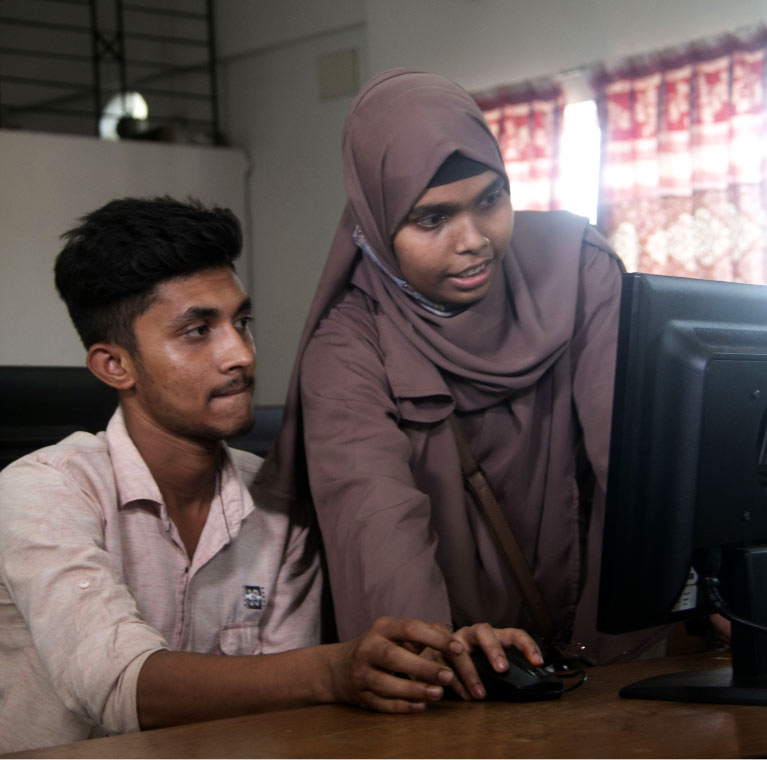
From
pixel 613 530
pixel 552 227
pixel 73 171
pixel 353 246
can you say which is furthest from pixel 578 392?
pixel 73 171

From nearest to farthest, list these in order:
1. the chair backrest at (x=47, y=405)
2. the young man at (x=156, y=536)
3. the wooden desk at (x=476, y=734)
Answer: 1. the wooden desk at (x=476, y=734)
2. the young man at (x=156, y=536)
3. the chair backrest at (x=47, y=405)

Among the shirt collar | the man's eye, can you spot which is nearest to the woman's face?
the man's eye

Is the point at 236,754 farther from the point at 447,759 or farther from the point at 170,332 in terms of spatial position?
the point at 170,332

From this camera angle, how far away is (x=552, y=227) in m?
1.65

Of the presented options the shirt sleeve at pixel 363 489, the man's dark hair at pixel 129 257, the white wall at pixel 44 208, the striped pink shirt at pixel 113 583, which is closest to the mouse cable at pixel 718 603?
the shirt sleeve at pixel 363 489

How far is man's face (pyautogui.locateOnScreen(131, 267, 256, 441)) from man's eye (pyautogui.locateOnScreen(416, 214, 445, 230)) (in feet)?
0.89

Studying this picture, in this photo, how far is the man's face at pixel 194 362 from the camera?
1.51 m

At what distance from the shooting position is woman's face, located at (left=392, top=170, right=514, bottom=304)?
1.50m

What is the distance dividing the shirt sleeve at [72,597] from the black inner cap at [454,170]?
61 centimetres

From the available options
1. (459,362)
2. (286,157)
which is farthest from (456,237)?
(286,157)

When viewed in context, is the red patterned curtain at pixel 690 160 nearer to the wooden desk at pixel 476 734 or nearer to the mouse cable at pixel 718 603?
the mouse cable at pixel 718 603

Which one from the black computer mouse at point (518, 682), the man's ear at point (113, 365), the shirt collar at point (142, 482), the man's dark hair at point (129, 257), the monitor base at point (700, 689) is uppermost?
the man's dark hair at point (129, 257)

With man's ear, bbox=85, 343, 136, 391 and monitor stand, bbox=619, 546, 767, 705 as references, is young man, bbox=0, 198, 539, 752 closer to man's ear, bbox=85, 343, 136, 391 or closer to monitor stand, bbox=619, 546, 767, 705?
man's ear, bbox=85, 343, 136, 391

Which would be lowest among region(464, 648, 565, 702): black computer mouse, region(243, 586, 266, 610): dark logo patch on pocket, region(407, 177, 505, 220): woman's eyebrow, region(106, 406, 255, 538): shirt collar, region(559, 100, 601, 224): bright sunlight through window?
region(243, 586, 266, 610): dark logo patch on pocket
